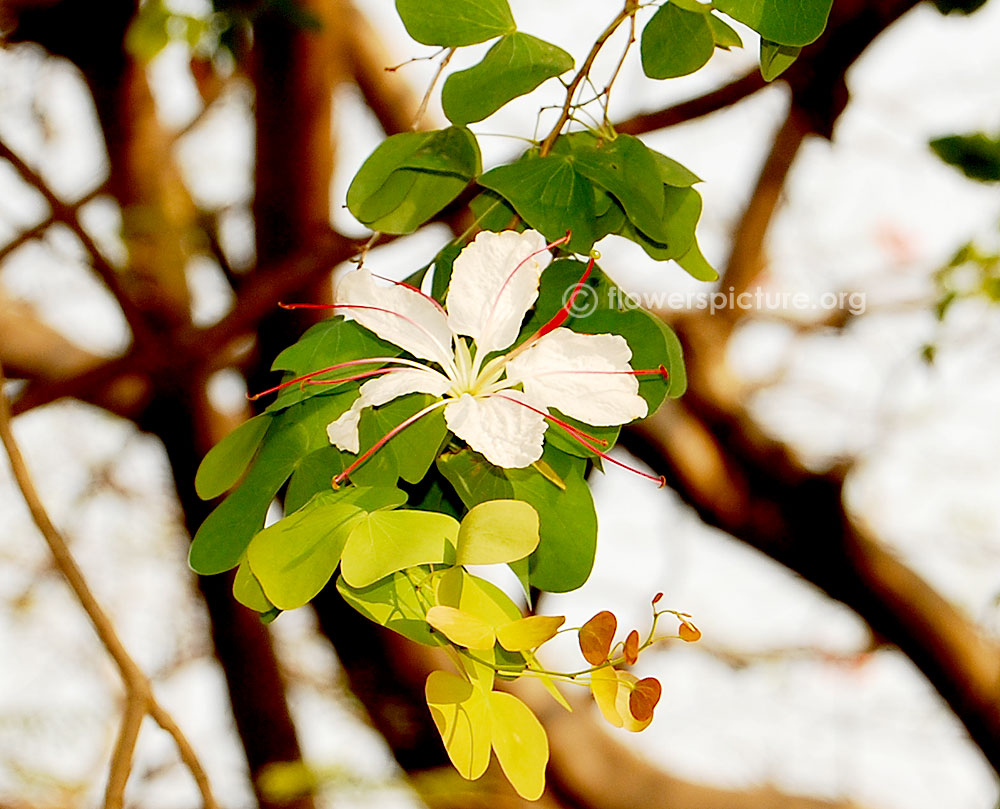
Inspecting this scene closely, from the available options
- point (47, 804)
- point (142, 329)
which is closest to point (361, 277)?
point (142, 329)

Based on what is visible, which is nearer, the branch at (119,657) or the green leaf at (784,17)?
the green leaf at (784,17)

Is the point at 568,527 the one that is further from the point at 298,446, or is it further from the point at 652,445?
the point at 652,445

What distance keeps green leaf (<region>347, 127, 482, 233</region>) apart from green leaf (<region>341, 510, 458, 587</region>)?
0.10 metres

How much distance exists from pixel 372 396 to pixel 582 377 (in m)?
0.04

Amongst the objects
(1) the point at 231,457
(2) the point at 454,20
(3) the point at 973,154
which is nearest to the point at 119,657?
(1) the point at 231,457

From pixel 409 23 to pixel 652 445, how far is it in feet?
2.74

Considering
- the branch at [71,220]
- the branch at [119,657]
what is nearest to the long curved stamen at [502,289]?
the branch at [119,657]

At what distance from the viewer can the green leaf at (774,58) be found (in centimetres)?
24

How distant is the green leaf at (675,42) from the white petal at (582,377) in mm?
82

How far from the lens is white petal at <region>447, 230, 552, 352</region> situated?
0.21 m

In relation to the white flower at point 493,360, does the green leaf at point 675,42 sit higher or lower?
higher

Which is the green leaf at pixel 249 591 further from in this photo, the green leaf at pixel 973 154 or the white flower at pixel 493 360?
the green leaf at pixel 973 154

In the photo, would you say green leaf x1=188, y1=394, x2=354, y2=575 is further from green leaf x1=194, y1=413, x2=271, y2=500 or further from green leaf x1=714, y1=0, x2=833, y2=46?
green leaf x1=714, y1=0, x2=833, y2=46

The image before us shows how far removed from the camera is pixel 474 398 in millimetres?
203
